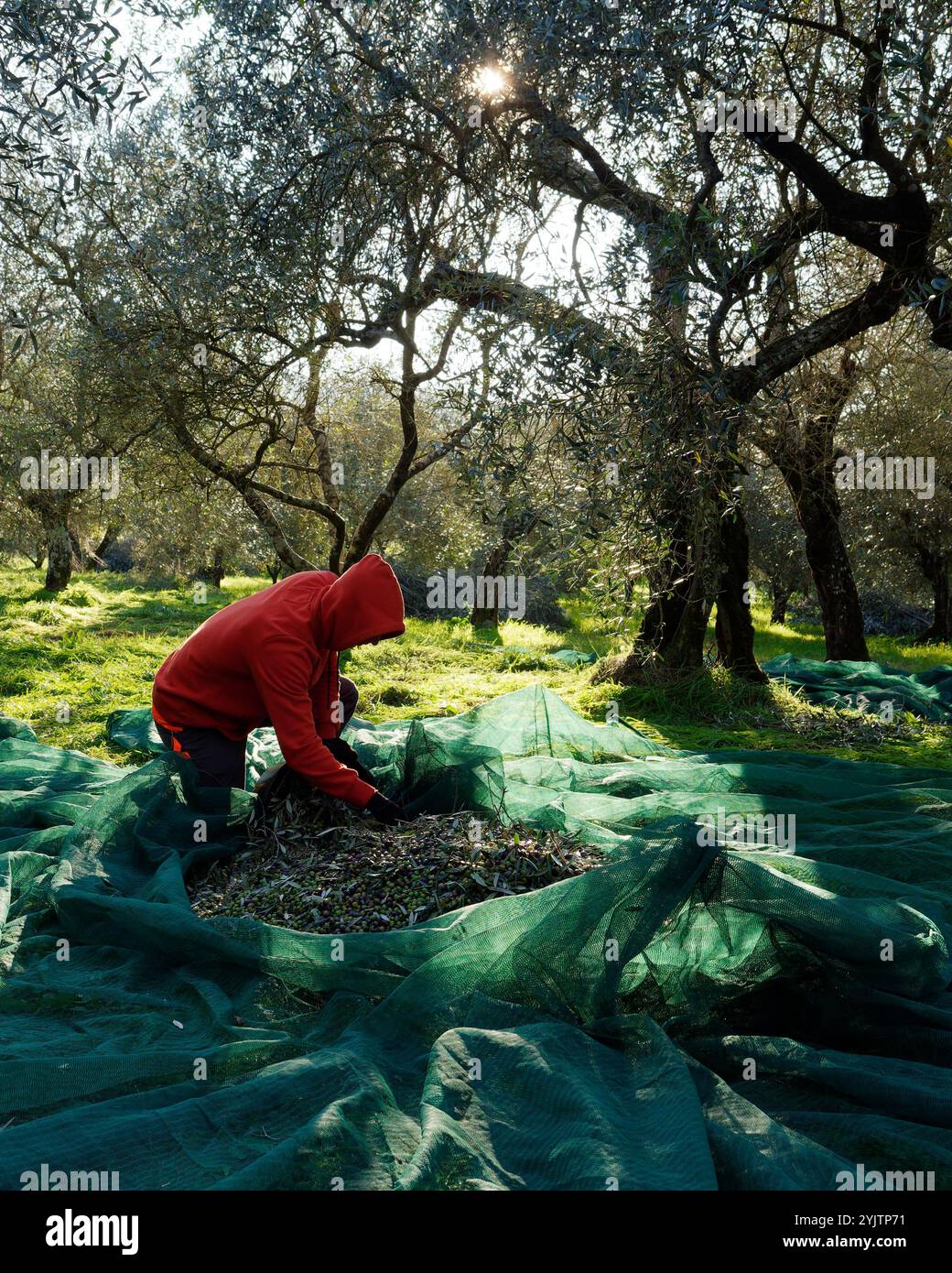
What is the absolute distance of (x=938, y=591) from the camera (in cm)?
2014

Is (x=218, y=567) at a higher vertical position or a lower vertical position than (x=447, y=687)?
higher

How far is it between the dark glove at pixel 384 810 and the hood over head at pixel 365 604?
2.73ft

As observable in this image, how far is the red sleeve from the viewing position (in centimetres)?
479

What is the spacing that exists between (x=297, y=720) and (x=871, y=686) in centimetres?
781

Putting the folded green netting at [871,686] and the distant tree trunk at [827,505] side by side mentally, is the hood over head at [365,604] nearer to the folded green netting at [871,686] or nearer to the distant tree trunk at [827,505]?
the folded green netting at [871,686]

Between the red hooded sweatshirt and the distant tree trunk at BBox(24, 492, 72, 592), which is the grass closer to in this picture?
the distant tree trunk at BBox(24, 492, 72, 592)

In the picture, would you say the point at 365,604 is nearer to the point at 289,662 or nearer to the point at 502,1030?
the point at 289,662

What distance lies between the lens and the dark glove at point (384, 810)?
4.80m

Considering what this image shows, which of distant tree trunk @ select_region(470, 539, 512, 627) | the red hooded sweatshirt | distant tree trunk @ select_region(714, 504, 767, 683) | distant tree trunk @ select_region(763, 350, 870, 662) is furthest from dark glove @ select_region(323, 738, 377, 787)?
distant tree trunk @ select_region(470, 539, 512, 627)

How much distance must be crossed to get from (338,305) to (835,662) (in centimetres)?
717

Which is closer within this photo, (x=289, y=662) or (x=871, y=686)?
(x=289, y=662)

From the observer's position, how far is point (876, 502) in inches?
733

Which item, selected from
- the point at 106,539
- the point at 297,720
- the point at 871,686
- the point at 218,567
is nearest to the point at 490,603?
the point at 871,686
